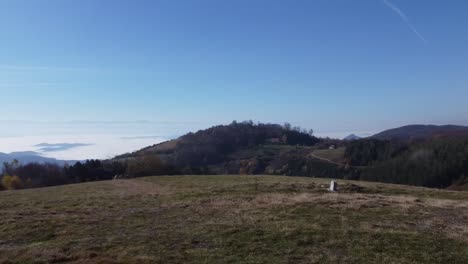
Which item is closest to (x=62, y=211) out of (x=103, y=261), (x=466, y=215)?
(x=103, y=261)

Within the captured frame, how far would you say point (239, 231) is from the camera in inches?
560

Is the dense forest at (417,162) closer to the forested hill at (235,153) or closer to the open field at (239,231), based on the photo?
the forested hill at (235,153)

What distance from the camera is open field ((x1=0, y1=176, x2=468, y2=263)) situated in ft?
37.4

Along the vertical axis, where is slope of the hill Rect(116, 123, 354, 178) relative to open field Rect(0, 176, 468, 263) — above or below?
above

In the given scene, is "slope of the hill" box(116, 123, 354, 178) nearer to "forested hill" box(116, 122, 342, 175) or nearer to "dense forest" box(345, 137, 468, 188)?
"forested hill" box(116, 122, 342, 175)

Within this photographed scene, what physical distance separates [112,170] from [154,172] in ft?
25.2

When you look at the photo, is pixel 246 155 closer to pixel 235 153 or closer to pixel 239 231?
pixel 235 153

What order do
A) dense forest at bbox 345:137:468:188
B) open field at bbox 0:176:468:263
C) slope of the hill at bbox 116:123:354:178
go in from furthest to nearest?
slope of the hill at bbox 116:123:354:178
dense forest at bbox 345:137:468:188
open field at bbox 0:176:468:263

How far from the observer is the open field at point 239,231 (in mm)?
11406

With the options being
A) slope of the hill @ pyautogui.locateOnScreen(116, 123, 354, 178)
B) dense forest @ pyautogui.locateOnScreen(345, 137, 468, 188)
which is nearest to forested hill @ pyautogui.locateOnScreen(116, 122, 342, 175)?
slope of the hill @ pyautogui.locateOnScreen(116, 123, 354, 178)

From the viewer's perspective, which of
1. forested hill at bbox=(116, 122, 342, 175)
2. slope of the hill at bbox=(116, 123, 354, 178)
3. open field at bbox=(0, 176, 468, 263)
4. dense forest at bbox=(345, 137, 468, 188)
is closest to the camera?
open field at bbox=(0, 176, 468, 263)

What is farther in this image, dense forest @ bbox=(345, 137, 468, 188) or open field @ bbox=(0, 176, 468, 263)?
dense forest @ bbox=(345, 137, 468, 188)

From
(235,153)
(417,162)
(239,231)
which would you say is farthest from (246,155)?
(239,231)

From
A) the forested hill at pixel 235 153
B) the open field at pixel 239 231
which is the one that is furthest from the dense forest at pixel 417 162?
the open field at pixel 239 231
